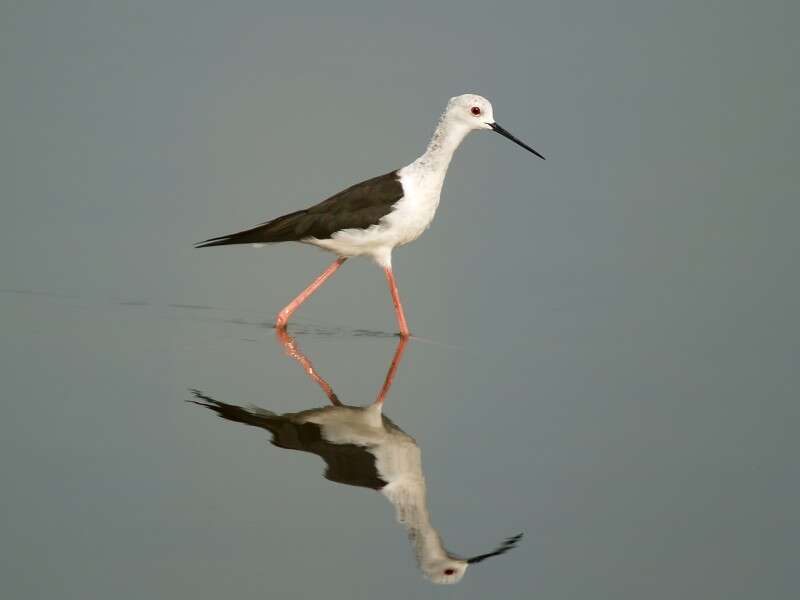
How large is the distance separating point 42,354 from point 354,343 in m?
2.38

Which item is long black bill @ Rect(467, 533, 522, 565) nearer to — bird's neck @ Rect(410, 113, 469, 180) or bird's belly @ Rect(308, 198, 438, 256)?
bird's belly @ Rect(308, 198, 438, 256)

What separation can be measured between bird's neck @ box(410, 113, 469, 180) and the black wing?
251 mm

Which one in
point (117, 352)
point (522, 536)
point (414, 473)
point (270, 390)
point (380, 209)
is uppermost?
point (380, 209)

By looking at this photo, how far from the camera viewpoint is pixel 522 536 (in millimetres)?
5656

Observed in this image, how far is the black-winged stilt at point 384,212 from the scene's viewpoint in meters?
9.27

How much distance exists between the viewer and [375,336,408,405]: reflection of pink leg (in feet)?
25.2

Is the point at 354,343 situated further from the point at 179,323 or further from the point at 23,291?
the point at 23,291

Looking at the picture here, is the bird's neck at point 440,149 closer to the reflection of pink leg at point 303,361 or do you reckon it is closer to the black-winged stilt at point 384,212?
the black-winged stilt at point 384,212

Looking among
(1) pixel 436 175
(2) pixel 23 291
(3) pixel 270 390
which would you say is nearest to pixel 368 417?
(3) pixel 270 390

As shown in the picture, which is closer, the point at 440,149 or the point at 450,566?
the point at 450,566

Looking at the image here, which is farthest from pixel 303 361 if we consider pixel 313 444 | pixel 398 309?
pixel 313 444

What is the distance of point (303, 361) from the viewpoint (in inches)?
330

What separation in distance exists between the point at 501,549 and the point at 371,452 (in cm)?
121

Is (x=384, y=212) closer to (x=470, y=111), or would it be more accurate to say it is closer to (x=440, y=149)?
(x=440, y=149)
